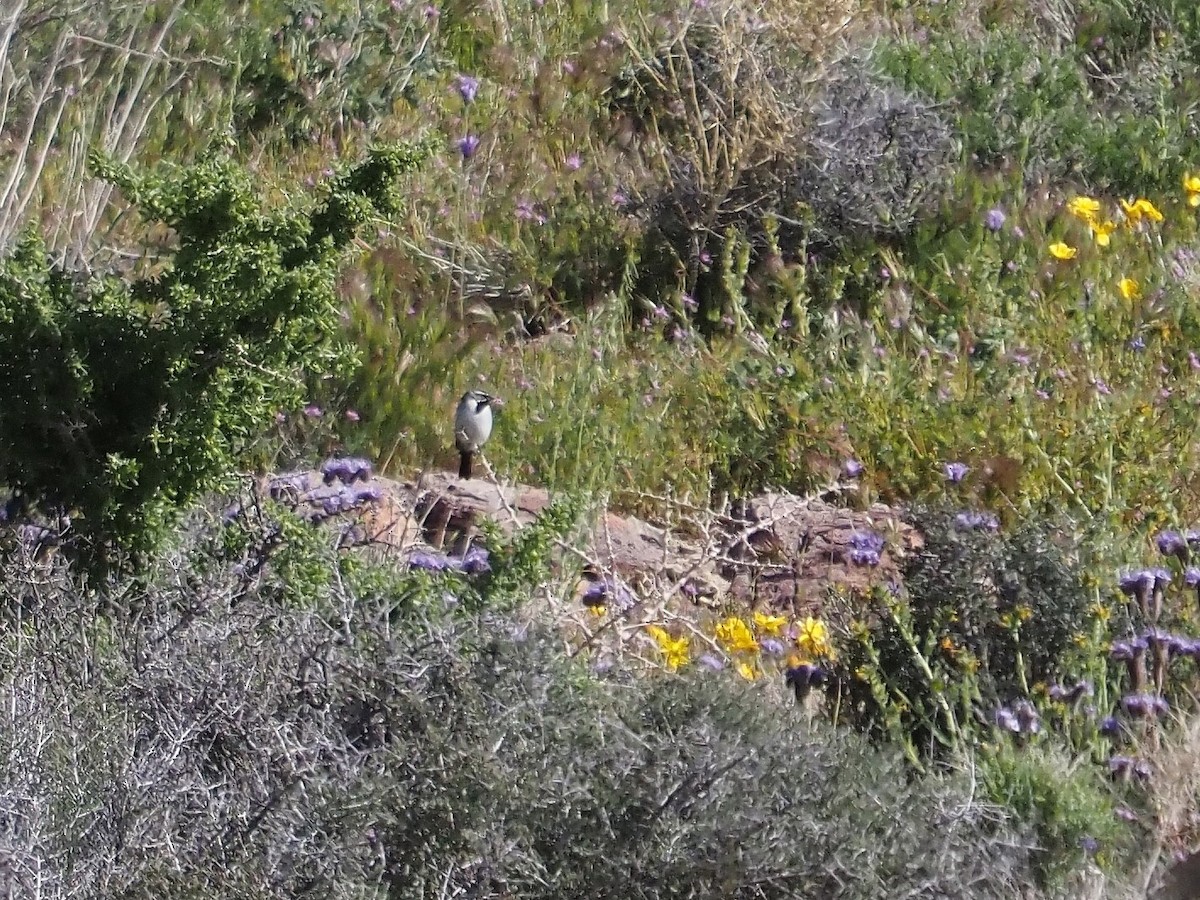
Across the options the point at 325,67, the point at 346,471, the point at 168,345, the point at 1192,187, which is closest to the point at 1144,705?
the point at 346,471

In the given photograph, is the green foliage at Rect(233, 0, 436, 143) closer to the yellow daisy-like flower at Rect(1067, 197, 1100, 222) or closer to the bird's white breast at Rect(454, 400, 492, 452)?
the bird's white breast at Rect(454, 400, 492, 452)

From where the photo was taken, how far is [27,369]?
10.4 feet

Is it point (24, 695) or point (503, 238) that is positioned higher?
point (24, 695)

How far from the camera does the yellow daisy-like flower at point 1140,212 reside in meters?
5.26

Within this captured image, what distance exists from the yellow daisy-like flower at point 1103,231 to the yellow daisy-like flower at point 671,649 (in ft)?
8.21

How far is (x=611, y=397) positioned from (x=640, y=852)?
2.50 m

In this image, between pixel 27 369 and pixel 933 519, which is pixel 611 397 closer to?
pixel 933 519

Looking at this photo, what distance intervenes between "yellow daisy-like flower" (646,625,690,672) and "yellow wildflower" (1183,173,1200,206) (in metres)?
2.91

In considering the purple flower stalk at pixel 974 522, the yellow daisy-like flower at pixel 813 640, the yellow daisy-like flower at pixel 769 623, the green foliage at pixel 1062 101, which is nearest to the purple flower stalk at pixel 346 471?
the yellow daisy-like flower at pixel 769 623

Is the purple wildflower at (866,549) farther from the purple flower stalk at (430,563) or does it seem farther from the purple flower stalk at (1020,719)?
the purple flower stalk at (430,563)

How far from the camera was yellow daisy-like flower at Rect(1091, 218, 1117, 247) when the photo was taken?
5.11 meters

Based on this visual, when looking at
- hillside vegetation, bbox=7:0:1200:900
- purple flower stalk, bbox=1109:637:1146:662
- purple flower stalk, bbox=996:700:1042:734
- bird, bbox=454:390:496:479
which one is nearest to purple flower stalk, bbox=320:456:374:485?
hillside vegetation, bbox=7:0:1200:900

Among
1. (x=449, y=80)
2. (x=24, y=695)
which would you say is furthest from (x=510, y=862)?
(x=449, y=80)

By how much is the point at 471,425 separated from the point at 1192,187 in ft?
8.45
